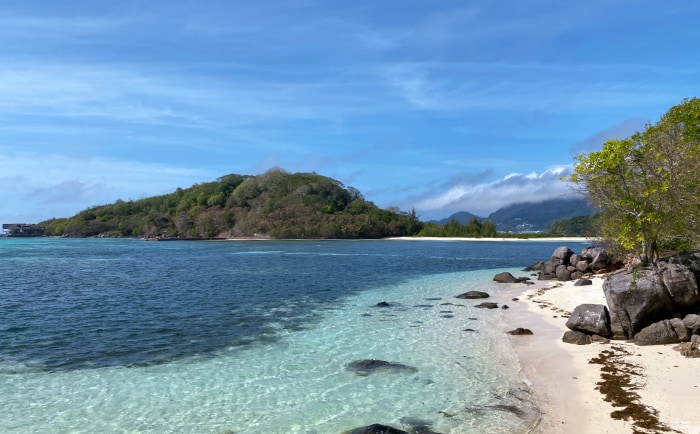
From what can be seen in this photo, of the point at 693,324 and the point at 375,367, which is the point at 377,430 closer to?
the point at 375,367

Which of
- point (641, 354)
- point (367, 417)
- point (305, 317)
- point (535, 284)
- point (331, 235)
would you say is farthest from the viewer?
point (331, 235)

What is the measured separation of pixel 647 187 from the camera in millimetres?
20391

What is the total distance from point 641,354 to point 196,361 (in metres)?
15.7

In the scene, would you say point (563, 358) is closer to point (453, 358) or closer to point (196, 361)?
point (453, 358)

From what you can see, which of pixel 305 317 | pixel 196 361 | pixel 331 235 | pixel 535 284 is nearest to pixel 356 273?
pixel 535 284

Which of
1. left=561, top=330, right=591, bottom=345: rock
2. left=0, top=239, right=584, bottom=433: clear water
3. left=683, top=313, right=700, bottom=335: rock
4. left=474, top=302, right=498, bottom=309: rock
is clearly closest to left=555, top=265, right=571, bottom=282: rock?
left=0, top=239, right=584, bottom=433: clear water

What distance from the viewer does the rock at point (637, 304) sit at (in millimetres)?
18094

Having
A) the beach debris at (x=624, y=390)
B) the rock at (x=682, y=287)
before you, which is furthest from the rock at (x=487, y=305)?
the beach debris at (x=624, y=390)

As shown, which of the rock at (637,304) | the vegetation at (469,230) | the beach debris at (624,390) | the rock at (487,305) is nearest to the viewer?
the beach debris at (624,390)

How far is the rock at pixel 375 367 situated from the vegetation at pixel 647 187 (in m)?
12.0

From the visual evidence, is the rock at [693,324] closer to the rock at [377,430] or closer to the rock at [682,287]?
the rock at [682,287]

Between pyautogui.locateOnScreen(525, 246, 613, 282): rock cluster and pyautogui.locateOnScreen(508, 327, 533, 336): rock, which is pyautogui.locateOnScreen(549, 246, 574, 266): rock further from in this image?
pyautogui.locateOnScreen(508, 327, 533, 336): rock

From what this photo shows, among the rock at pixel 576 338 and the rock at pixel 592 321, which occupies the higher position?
the rock at pixel 592 321

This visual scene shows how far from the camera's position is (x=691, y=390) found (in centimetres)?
1235
